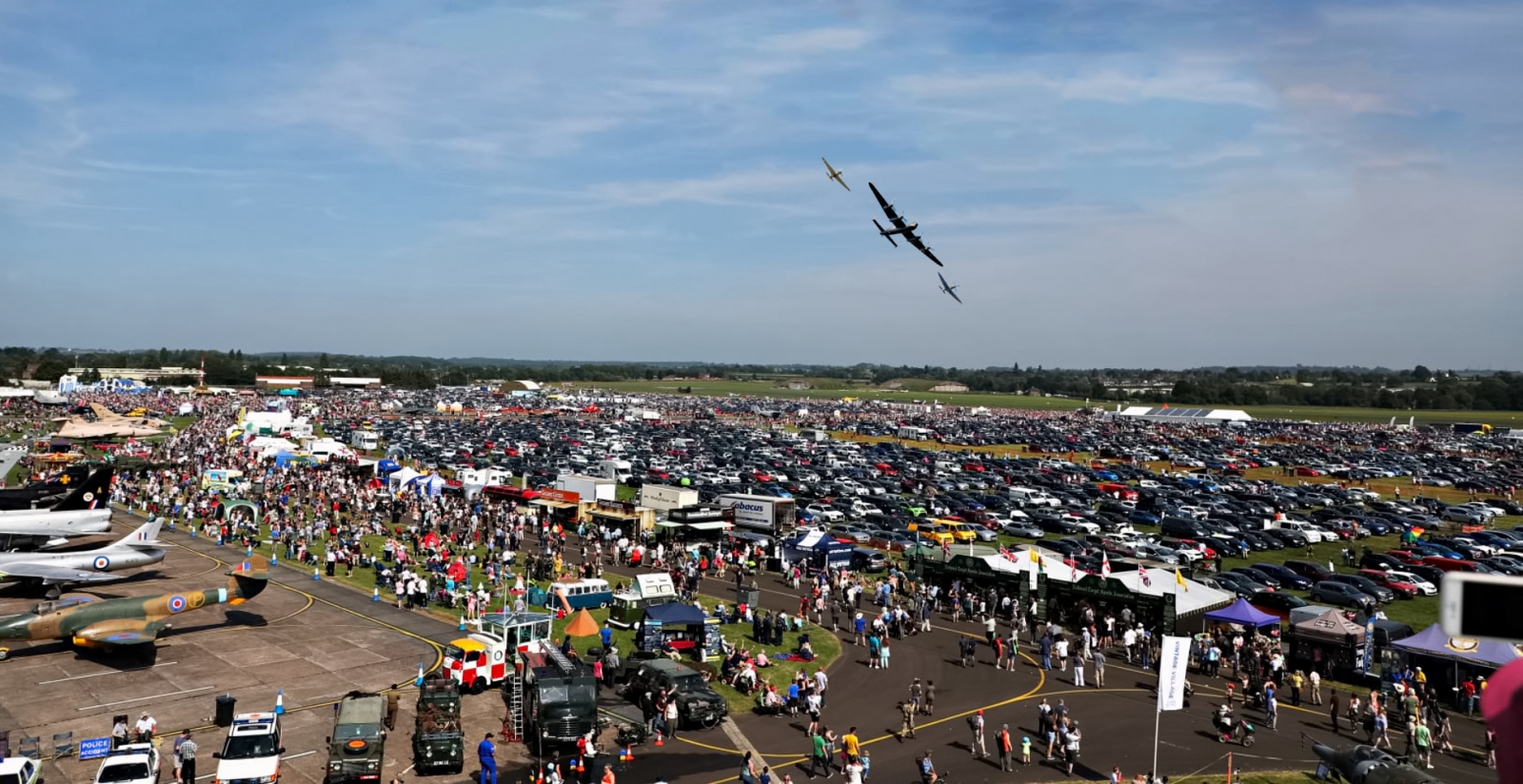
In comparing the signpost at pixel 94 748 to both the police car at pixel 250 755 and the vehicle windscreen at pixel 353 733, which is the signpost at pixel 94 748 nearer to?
the police car at pixel 250 755

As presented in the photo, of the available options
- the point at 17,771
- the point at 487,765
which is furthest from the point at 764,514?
the point at 17,771

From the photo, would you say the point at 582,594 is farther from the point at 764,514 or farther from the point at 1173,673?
the point at 1173,673

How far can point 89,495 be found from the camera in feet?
132

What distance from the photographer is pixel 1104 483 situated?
73.2 metres

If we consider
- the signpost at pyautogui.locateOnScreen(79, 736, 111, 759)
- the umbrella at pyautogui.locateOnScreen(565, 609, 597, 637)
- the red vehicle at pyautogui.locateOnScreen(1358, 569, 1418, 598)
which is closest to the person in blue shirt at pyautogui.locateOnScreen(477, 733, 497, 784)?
the signpost at pyautogui.locateOnScreen(79, 736, 111, 759)

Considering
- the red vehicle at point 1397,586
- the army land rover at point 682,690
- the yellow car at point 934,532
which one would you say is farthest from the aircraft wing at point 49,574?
the red vehicle at point 1397,586

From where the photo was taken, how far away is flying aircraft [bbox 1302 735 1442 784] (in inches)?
701

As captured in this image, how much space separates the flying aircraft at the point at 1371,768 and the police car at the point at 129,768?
22689 mm

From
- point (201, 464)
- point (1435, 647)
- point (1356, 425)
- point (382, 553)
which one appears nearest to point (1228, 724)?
point (1435, 647)

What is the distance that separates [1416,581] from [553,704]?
3988cm

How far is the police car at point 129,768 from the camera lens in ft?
56.5

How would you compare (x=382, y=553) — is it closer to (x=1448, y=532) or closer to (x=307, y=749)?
(x=307, y=749)

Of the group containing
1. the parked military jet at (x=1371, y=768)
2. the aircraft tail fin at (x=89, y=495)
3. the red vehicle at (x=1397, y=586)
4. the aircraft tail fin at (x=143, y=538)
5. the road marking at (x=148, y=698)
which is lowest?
the red vehicle at (x=1397, y=586)

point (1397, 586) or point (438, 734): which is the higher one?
point (438, 734)
